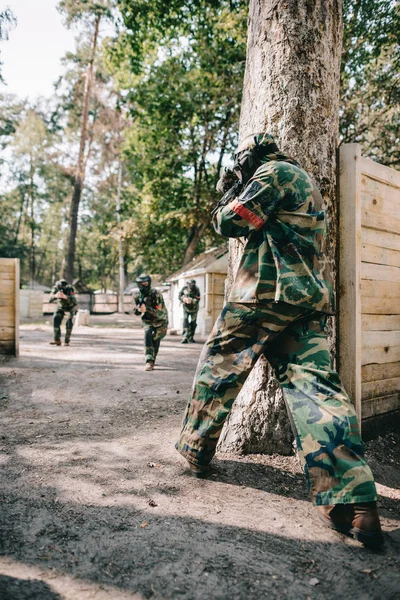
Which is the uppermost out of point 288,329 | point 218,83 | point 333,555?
point 218,83

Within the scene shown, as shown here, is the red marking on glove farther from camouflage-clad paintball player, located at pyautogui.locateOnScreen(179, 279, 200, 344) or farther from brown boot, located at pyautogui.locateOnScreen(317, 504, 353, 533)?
camouflage-clad paintball player, located at pyautogui.locateOnScreen(179, 279, 200, 344)

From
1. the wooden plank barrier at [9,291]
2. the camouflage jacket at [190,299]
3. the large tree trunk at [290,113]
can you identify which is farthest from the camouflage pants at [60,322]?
the large tree trunk at [290,113]

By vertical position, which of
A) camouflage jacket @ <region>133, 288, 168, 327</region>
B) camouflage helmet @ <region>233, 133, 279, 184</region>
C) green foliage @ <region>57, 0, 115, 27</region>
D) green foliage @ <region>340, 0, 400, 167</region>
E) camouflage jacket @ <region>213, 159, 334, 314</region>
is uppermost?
green foliage @ <region>57, 0, 115, 27</region>

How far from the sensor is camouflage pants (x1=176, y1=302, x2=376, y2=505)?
225 centimetres

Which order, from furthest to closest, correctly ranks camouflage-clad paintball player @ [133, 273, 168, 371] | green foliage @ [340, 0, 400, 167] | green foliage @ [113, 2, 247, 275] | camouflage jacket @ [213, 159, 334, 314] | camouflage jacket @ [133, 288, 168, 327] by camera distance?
green foliage @ [113, 2, 247, 275] → green foliage @ [340, 0, 400, 167] → camouflage jacket @ [133, 288, 168, 327] → camouflage-clad paintball player @ [133, 273, 168, 371] → camouflage jacket @ [213, 159, 334, 314]

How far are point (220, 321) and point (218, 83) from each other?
1753 cm

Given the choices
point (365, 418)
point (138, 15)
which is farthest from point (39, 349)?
Answer: point (365, 418)

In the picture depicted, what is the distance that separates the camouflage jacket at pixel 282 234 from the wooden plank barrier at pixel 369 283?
2.86 feet

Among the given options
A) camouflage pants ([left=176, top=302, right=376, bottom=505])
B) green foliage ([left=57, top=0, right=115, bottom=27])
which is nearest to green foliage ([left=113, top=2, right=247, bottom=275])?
green foliage ([left=57, top=0, right=115, bottom=27])

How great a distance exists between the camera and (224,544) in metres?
2.11

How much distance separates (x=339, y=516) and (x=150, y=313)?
22.1 ft

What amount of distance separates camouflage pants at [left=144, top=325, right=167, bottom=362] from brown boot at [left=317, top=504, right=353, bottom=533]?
20.0 ft

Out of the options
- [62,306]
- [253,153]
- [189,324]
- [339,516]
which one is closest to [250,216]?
[253,153]

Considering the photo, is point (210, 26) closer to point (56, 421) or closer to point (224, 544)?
point (56, 421)
